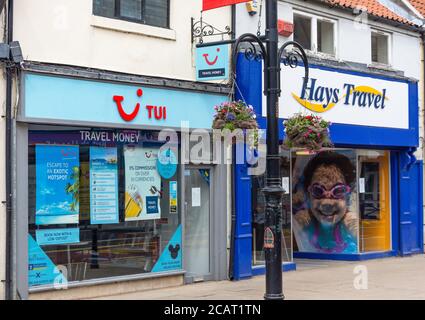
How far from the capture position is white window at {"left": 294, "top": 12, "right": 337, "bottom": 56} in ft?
51.2

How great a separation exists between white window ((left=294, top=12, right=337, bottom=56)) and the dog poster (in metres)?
2.55

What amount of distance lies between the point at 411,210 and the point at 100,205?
938 cm

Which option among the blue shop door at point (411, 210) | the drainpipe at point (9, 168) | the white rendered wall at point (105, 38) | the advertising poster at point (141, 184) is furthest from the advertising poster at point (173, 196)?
the blue shop door at point (411, 210)

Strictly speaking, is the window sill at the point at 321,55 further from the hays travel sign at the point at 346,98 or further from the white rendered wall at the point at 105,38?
the white rendered wall at the point at 105,38

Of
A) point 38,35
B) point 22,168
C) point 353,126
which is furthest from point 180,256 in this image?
point 353,126

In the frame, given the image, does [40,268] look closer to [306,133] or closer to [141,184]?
[141,184]

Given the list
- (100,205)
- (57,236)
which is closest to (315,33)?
(100,205)

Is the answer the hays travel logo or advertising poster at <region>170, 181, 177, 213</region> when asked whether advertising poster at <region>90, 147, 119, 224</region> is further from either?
the hays travel logo

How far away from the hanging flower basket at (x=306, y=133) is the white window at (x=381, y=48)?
7471 mm

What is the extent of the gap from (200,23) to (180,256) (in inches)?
167

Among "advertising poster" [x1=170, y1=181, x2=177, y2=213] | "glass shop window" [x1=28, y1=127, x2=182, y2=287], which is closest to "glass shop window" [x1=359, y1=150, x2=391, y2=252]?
"advertising poster" [x1=170, y1=181, x2=177, y2=213]

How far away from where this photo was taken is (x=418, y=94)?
1836cm

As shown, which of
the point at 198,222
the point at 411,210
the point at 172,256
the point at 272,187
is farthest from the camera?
the point at 411,210

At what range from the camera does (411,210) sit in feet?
59.0
